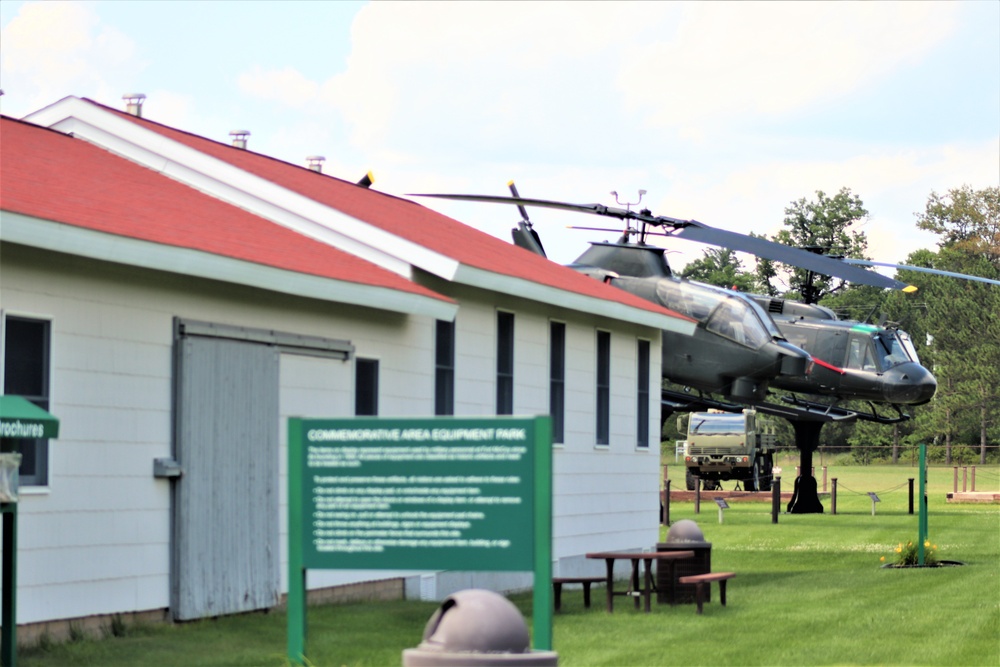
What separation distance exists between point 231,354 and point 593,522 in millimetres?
8680

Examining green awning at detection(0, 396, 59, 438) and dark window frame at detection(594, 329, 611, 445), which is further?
dark window frame at detection(594, 329, 611, 445)

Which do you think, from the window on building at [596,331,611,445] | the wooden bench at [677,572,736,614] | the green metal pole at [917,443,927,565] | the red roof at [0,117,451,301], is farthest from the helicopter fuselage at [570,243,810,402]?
the red roof at [0,117,451,301]

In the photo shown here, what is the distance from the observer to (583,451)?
70.5ft

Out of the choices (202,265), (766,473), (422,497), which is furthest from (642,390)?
(766,473)

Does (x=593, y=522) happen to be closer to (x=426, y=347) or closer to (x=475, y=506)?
(x=426, y=347)

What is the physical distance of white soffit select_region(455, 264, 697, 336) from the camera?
17.9 meters

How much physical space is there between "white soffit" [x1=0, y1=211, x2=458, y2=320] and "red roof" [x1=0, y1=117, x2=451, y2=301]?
0.06 meters

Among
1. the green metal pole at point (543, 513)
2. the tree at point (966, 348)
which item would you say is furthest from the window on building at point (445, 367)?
the tree at point (966, 348)

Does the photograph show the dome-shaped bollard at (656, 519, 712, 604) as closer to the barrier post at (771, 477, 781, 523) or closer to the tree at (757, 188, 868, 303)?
the barrier post at (771, 477, 781, 523)

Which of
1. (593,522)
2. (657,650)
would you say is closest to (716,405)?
(593,522)

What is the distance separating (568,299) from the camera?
20188 millimetres

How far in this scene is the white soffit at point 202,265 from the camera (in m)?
11.7

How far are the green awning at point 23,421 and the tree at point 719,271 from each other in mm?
87716

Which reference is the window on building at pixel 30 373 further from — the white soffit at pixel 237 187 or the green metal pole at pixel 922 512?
the green metal pole at pixel 922 512
